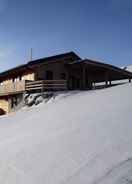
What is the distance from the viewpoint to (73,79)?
29375mm

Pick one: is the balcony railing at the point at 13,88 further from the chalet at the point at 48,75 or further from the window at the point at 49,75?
the window at the point at 49,75

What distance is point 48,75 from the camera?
26.5 metres

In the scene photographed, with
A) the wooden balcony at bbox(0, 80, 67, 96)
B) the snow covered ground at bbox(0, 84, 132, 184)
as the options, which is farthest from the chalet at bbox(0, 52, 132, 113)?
the snow covered ground at bbox(0, 84, 132, 184)

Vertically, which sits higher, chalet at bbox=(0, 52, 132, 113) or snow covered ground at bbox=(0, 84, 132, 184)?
chalet at bbox=(0, 52, 132, 113)

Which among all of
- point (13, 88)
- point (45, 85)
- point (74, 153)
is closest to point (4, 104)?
point (13, 88)

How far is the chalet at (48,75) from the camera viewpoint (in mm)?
24219

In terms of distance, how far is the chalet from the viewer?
79.5ft

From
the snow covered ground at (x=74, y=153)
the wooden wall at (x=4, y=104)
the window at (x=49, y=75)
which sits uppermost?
the window at (x=49, y=75)

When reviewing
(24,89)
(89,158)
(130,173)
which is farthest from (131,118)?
(24,89)

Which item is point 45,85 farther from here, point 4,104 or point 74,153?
point 74,153

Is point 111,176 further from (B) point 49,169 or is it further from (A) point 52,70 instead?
(A) point 52,70

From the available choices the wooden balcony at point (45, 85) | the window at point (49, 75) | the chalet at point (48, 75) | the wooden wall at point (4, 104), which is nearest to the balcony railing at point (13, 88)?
the chalet at point (48, 75)

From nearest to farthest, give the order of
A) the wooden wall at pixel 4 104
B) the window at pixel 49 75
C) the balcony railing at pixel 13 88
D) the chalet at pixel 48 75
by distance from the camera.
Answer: the chalet at pixel 48 75 < the balcony railing at pixel 13 88 < the window at pixel 49 75 < the wooden wall at pixel 4 104

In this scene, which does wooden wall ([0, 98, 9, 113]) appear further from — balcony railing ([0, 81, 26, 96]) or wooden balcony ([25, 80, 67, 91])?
wooden balcony ([25, 80, 67, 91])
